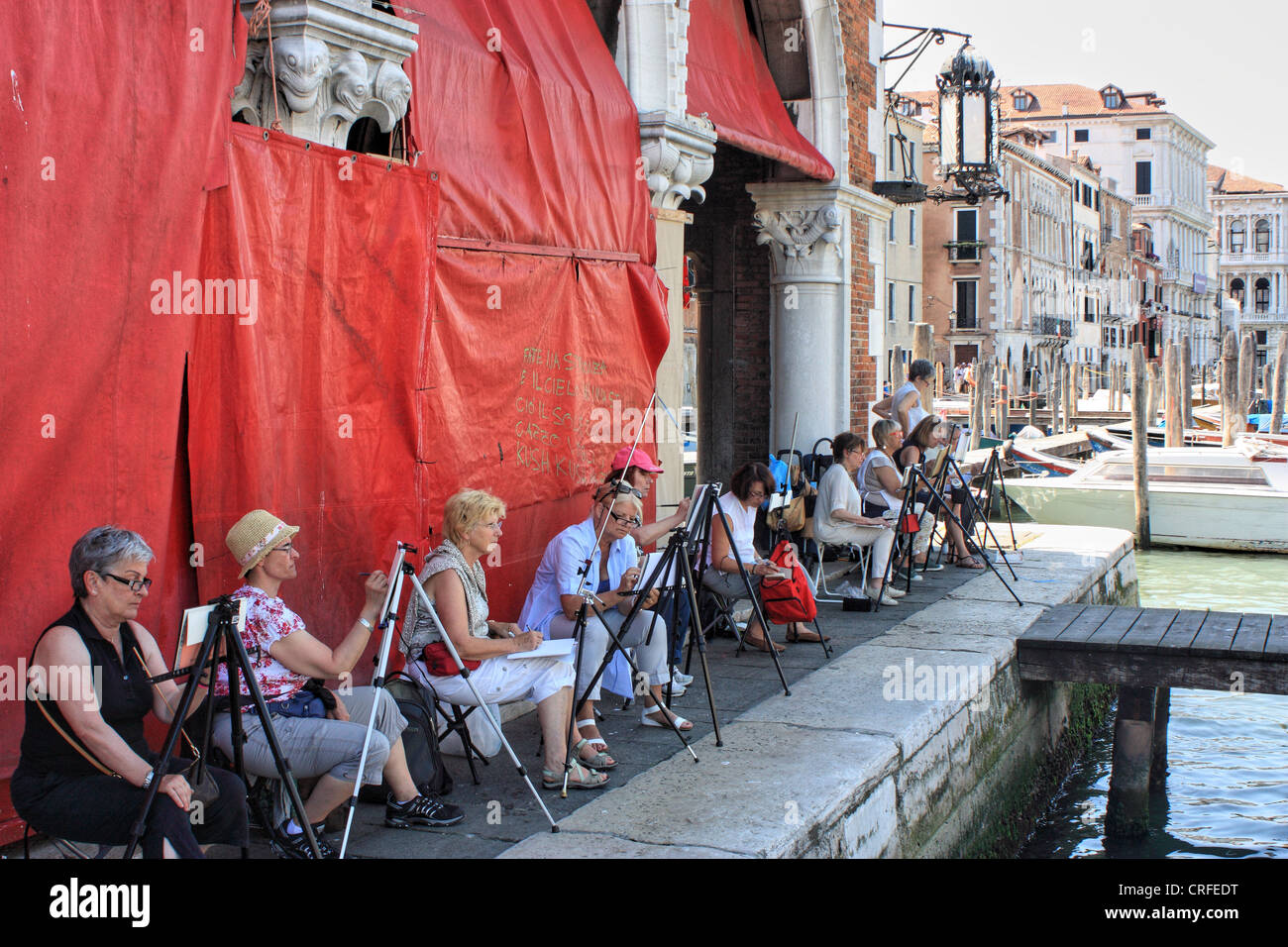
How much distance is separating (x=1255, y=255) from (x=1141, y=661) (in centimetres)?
9765

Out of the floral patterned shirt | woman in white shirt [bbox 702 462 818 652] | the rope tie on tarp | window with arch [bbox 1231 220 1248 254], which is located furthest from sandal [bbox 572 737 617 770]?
window with arch [bbox 1231 220 1248 254]

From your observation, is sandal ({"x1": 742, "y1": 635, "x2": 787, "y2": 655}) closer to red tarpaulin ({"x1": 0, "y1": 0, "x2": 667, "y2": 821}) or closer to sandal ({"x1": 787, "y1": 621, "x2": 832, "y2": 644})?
sandal ({"x1": 787, "y1": 621, "x2": 832, "y2": 644})

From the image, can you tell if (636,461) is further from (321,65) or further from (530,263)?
(321,65)

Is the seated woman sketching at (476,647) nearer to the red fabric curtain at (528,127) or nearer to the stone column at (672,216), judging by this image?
the red fabric curtain at (528,127)

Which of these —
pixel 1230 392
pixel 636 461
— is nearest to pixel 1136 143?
pixel 1230 392

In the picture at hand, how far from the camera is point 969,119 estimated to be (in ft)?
48.9

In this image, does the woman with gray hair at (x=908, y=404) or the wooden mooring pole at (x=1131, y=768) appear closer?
the wooden mooring pole at (x=1131, y=768)

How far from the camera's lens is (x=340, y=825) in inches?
202

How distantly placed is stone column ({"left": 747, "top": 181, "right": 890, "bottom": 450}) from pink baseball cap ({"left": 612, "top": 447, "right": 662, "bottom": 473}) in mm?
5055

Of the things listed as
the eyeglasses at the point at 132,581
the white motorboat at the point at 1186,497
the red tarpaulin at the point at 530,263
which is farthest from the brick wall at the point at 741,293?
the white motorboat at the point at 1186,497

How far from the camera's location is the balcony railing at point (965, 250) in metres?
55.1

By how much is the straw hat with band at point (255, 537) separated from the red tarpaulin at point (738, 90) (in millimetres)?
5477

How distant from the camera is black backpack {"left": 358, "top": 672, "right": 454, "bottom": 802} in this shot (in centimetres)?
514
